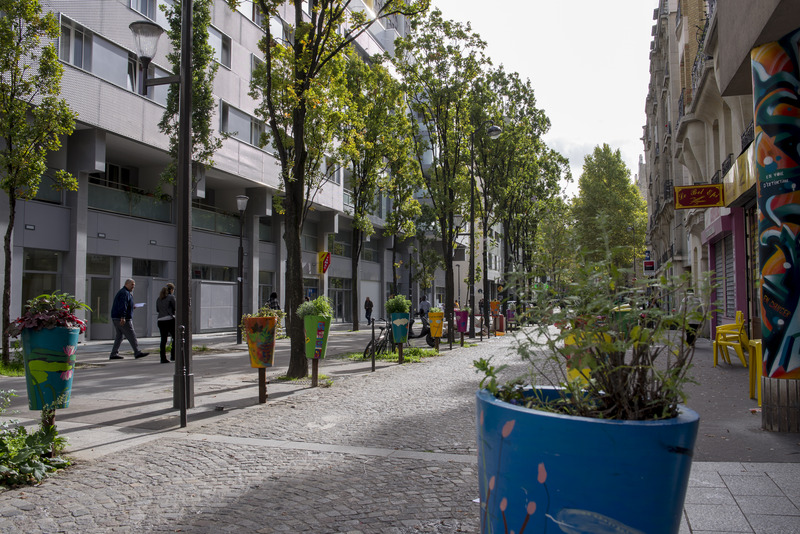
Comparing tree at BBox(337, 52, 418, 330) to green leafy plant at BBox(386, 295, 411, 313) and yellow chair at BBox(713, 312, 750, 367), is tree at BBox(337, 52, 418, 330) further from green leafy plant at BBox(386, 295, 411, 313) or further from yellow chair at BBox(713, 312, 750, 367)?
yellow chair at BBox(713, 312, 750, 367)

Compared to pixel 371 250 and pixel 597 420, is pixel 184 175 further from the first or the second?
pixel 371 250

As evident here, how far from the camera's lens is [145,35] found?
812 cm

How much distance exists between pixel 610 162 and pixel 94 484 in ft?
210

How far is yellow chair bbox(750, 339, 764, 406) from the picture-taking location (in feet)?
24.8

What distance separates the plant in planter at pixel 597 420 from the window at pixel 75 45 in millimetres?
19238

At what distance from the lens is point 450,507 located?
164 inches

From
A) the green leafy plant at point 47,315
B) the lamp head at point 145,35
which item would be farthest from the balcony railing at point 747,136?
the green leafy plant at point 47,315

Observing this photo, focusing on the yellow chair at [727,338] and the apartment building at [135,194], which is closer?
the yellow chair at [727,338]

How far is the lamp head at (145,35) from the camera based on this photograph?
809cm

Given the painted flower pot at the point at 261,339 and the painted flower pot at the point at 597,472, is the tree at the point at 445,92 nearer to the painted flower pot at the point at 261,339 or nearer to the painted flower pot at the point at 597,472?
the painted flower pot at the point at 261,339

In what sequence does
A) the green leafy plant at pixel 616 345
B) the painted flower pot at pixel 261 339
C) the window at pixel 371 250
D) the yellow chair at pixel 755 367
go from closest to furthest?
the green leafy plant at pixel 616 345 < the yellow chair at pixel 755 367 < the painted flower pot at pixel 261 339 < the window at pixel 371 250

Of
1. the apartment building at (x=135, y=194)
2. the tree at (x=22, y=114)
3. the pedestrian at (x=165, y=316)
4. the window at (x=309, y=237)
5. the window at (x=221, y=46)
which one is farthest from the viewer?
the window at (x=309, y=237)

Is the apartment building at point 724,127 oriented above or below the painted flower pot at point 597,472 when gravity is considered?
above

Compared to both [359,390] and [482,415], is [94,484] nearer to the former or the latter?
[482,415]
